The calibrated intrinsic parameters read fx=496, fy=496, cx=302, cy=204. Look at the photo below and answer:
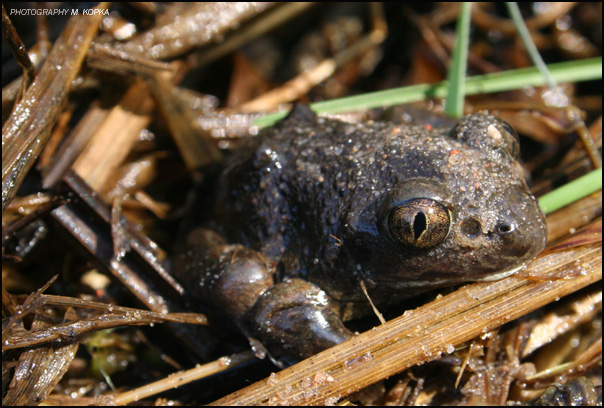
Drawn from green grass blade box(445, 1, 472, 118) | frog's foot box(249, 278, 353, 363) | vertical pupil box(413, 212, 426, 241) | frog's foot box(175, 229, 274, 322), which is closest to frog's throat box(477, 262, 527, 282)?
vertical pupil box(413, 212, 426, 241)

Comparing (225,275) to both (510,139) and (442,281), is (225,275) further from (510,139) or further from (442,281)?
(510,139)

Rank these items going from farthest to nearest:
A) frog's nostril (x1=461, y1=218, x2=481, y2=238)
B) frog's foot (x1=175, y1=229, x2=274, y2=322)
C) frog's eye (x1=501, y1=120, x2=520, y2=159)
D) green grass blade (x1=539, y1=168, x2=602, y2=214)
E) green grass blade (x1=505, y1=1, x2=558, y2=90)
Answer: green grass blade (x1=505, y1=1, x2=558, y2=90), green grass blade (x1=539, y1=168, x2=602, y2=214), frog's foot (x1=175, y1=229, x2=274, y2=322), frog's eye (x1=501, y1=120, x2=520, y2=159), frog's nostril (x1=461, y1=218, x2=481, y2=238)

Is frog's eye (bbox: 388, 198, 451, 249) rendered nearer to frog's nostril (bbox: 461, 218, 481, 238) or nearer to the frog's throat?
frog's nostril (bbox: 461, 218, 481, 238)

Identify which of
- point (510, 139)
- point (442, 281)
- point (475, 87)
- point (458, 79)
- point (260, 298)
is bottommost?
point (260, 298)

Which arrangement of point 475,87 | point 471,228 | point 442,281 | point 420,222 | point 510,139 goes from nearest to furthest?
point 420,222, point 471,228, point 442,281, point 510,139, point 475,87

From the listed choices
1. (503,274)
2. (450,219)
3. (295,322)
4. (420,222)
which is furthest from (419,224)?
(295,322)

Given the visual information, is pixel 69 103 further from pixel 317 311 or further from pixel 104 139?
pixel 317 311

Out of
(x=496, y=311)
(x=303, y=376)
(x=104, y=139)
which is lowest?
(x=303, y=376)

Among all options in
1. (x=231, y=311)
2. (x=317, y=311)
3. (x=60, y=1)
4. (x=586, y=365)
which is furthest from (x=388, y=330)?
(x=60, y=1)
